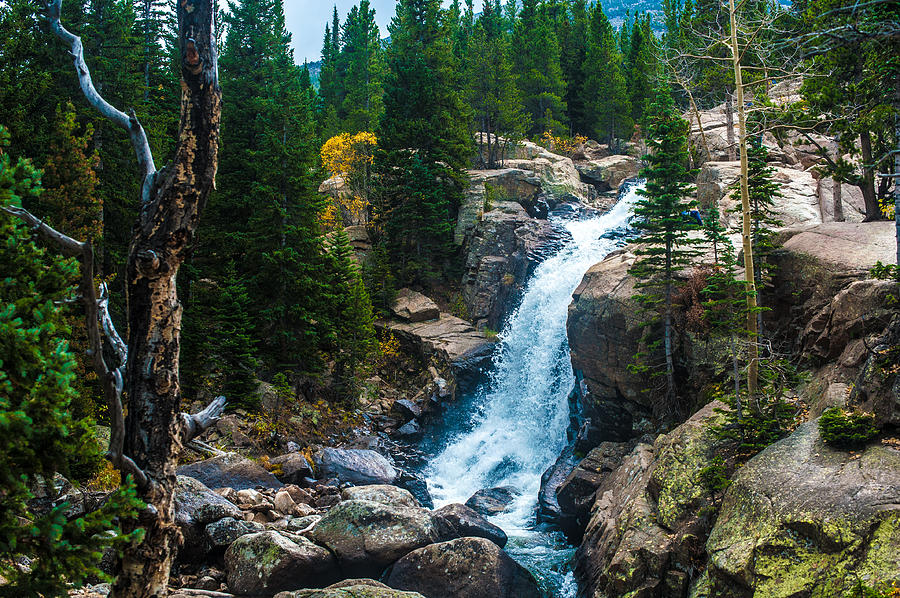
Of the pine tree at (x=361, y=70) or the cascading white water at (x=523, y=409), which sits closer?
the cascading white water at (x=523, y=409)

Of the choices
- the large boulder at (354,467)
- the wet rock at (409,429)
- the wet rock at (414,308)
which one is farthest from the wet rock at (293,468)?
the wet rock at (414,308)

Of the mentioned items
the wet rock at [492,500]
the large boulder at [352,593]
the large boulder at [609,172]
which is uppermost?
the large boulder at [609,172]

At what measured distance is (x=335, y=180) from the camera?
3969 cm

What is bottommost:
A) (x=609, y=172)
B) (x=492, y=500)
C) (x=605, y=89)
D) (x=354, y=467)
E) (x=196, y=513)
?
(x=492, y=500)

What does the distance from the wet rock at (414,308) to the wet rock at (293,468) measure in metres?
12.2

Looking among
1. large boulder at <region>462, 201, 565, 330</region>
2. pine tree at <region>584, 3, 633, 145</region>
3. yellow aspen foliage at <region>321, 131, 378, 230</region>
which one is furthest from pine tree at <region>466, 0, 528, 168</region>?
pine tree at <region>584, 3, 633, 145</region>

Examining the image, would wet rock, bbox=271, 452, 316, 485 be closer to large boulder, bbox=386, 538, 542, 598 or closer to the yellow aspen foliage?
large boulder, bbox=386, 538, 542, 598

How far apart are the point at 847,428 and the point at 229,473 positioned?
14.9m

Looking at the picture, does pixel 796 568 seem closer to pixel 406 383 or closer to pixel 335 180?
pixel 406 383

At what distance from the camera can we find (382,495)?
1545cm

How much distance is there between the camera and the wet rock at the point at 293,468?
1914 centimetres

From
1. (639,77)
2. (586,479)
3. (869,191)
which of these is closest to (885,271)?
(869,191)

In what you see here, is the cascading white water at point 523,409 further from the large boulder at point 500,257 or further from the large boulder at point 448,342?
the large boulder at point 500,257

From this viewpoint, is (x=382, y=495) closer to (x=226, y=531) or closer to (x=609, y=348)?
(x=226, y=531)
